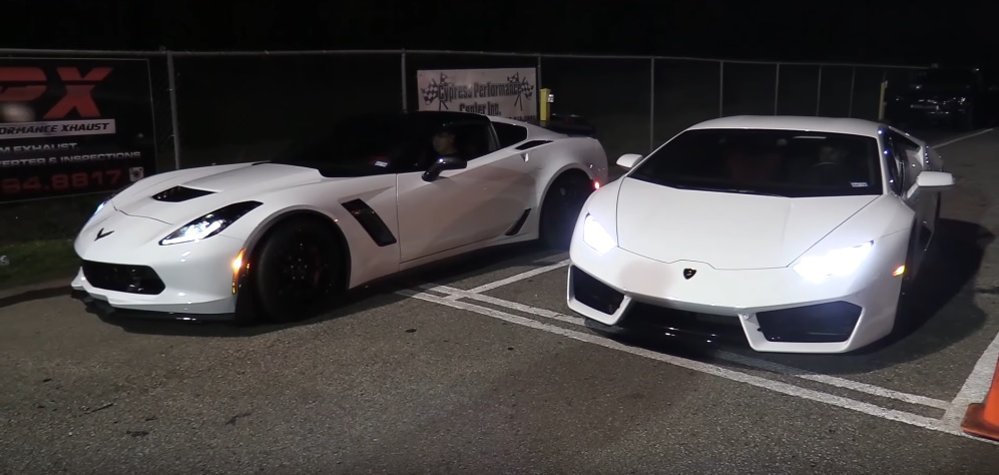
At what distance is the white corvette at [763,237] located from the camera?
4.38m

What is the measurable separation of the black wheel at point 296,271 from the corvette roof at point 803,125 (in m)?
2.81

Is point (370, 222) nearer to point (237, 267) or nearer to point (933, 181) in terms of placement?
point (237, 267)

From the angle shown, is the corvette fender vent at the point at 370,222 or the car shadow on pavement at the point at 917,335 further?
the corvette fender vent at the point at 370,222

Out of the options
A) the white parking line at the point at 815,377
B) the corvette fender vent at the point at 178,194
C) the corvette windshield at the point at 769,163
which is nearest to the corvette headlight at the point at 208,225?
the corvette fender vent at the point at 178,194

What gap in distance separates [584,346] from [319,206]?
1920mm

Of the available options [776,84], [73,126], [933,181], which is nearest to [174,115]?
[73,126]

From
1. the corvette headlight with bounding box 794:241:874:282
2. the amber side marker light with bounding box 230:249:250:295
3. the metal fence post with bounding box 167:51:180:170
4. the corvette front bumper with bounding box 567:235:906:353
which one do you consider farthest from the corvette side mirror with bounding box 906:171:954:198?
the metal fence post with bounding box 167:51:180:170

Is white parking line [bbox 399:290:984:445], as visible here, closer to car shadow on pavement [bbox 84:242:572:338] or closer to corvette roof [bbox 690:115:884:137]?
car shadow on pavement [bbox 84:242:572:338]

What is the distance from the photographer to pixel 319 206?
18.1ft

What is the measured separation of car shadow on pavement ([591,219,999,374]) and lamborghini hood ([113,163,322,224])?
7.74 ft

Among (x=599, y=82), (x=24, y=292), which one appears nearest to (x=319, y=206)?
(x=24, y=292)

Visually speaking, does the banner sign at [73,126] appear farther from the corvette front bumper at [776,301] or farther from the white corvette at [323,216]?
the corvette front bumper at [776,301]

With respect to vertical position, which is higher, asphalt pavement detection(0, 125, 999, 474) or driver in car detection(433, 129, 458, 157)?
driver in car detection(433, 129, 458, 157)

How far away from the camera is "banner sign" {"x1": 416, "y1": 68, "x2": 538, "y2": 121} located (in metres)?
11.3
